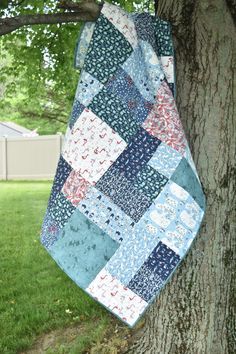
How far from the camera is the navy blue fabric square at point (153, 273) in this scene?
94.1 inches

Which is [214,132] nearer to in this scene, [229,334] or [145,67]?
A: [145,67]

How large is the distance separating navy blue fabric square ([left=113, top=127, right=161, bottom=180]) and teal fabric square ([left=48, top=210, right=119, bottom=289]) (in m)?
0.31

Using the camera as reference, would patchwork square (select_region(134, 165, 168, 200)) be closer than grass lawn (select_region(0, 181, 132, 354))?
Yes

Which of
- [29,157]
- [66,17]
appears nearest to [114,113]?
[66,17]

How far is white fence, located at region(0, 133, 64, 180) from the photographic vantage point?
1744 centimetres

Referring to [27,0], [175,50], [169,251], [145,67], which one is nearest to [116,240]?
[169,251]

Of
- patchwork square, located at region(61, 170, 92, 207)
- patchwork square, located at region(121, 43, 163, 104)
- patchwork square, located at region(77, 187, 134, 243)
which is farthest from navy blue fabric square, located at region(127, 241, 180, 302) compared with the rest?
patchwork square, located at region(121, 43, 163, 104)

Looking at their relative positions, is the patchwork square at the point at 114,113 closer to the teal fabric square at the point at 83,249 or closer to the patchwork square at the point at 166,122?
the patchwork square at the point at 166,122

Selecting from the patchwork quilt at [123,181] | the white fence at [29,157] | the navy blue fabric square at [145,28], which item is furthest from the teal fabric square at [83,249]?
the white fence at [29,157]

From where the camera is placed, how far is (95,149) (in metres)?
2.46

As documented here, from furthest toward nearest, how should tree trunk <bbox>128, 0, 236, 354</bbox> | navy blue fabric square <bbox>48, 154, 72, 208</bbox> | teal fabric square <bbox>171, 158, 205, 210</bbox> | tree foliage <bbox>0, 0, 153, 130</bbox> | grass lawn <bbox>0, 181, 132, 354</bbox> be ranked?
1. tree foliage <bbox>0, 0, 153, 130</bbox>
2. grass lawn <bbox>0, 181, 132, 354</bbox>
3. tree trunk <bbox>128, 0, 236, 354</bbox>
4. navy blue fabric square <bbox>48, 154, 72, 208</bbox>
5. teal fabric square <bbox>171, 158, 205, 210</bbox>

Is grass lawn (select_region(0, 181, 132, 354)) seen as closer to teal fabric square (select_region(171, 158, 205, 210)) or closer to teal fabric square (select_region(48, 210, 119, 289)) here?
teal fabric square (select_region(48, 210, 119, 289))

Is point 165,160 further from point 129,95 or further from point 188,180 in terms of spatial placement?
point 129,95

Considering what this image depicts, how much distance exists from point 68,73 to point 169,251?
14.9 ft
